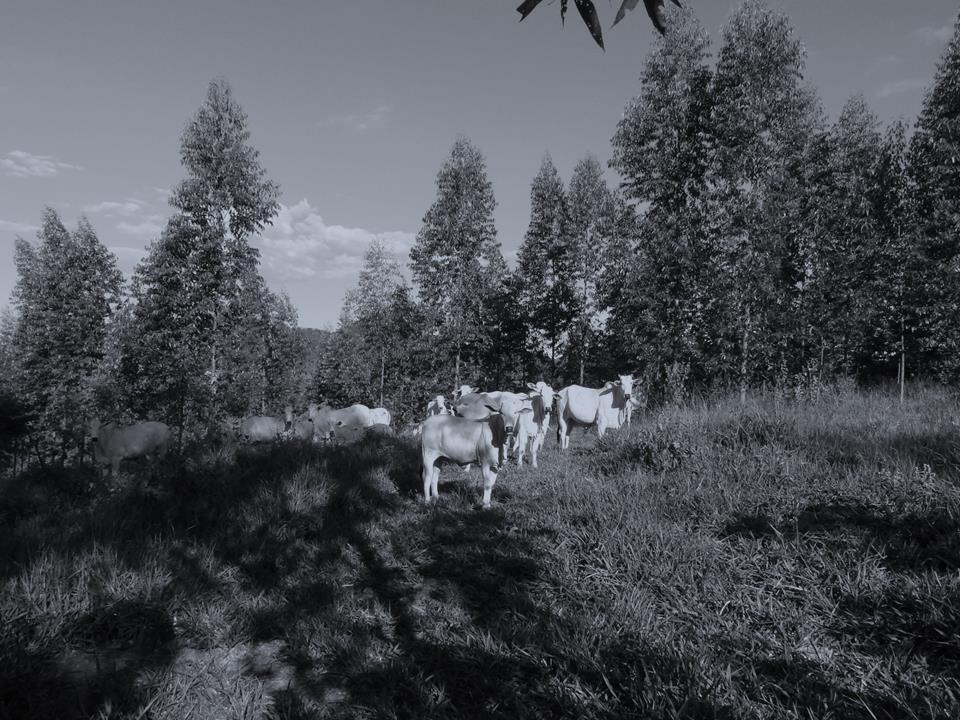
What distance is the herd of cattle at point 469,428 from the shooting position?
7.59 m

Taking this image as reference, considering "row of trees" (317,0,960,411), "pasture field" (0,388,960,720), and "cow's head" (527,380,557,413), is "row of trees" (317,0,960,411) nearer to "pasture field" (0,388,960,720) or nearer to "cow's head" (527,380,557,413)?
"cow's head" (527,380,557,413)

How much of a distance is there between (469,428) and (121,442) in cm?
786

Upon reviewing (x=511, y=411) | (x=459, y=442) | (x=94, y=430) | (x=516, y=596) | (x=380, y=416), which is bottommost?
(x=380, y=416)

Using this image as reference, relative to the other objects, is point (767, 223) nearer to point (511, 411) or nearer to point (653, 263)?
point (653, 263)

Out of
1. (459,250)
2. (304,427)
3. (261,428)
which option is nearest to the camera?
(261,428)

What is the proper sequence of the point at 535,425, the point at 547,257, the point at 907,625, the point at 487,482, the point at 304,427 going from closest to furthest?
the point at 907,625, the point at 487,482, the point at 535,425, the point at 304,427, the point at 547,257

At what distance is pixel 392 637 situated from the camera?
12.9ft

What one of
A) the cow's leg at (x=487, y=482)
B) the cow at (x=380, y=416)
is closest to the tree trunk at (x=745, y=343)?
the cow at (x=380, y=416)

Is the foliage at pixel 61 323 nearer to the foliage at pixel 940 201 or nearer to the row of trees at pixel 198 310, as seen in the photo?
the row of trees at pixel 198 310

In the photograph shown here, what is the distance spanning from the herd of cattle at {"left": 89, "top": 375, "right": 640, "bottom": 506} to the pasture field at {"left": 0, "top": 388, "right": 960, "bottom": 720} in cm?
91

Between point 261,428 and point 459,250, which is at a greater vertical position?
point 459,250

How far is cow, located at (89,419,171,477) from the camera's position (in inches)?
410

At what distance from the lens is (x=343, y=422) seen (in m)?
18.7

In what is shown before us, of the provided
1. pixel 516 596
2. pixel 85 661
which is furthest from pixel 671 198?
pixel 85 661
